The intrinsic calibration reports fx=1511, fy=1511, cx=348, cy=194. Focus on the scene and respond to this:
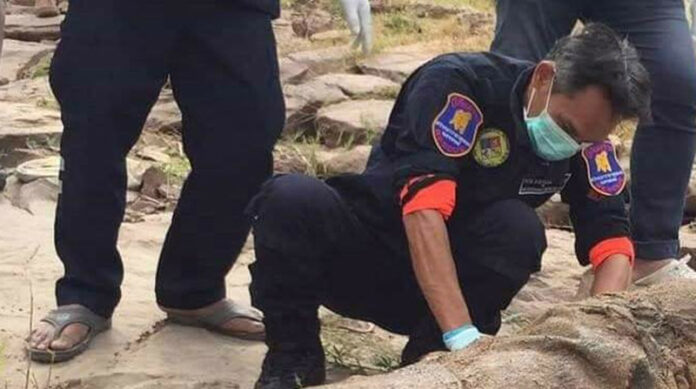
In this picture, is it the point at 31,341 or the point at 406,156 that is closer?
the point at 406,156

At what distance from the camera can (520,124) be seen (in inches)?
129

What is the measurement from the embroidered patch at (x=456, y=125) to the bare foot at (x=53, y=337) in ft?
3.60

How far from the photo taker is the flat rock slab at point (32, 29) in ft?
33.6

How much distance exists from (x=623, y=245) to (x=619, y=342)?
89cm

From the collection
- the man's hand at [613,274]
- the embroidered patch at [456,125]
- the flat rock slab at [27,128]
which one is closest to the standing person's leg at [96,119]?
the embroidered patch at [456,125]

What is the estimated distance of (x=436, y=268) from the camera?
3.13 meters

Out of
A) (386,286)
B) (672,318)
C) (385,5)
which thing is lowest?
(385,5)

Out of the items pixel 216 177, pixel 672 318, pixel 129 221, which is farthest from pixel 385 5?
pixel 672 318

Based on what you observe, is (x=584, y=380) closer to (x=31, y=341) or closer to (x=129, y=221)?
(x=31, y=341)

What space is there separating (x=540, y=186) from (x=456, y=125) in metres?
0.30

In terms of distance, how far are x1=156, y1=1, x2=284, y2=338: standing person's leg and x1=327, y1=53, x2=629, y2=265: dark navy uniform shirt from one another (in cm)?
32

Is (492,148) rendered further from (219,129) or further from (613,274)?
(219,129)

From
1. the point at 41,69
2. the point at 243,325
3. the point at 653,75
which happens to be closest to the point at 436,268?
the point at 243,325

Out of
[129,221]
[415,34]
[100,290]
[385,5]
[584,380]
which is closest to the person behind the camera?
[584,380]
